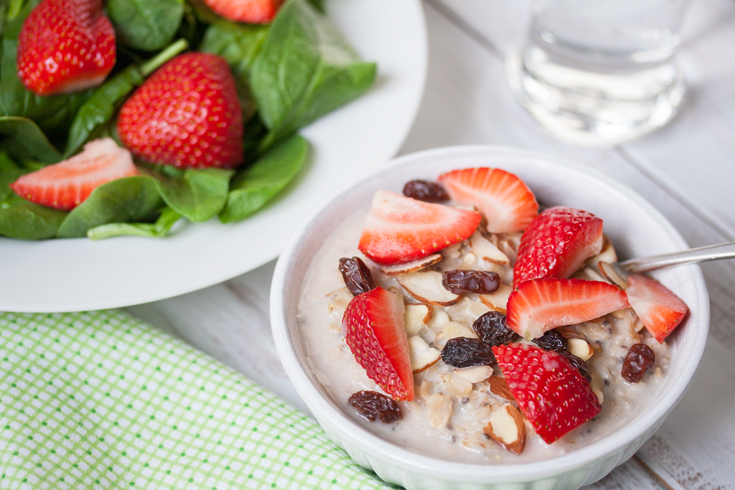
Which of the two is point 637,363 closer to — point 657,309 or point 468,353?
point 657,309

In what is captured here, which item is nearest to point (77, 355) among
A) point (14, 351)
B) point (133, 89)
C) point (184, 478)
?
point (14, 351)

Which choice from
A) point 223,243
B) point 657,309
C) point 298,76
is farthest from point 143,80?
point 657,309

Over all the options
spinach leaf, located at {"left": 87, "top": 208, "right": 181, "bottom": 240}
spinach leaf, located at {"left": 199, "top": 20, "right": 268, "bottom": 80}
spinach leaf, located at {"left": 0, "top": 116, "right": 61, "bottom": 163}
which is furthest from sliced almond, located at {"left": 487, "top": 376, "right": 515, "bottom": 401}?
spinach leaf, located at {"left": 0, "top": 116, "right": 61, "bottom": 163}

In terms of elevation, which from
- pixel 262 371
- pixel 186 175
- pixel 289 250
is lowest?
pixel 262 371

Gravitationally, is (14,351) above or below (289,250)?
below

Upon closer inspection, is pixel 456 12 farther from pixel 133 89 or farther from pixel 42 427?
pixel 42 427

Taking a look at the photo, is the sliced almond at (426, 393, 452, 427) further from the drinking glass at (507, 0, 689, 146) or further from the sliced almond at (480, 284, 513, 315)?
the drinking glass at (507, 0, 689, 146)

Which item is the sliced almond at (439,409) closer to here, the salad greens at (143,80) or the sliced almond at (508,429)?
the sliced almond at (508,429)

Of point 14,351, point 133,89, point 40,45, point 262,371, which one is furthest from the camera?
point 133,89
